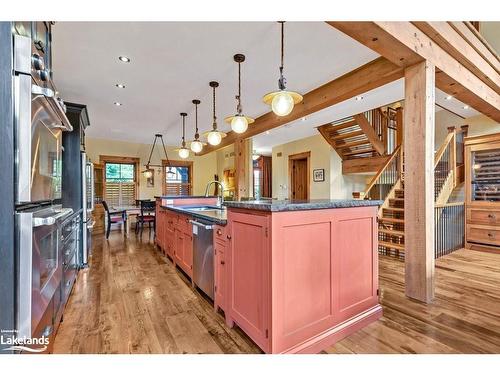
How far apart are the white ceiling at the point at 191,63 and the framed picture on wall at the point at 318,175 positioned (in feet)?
6.85

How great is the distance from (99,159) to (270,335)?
7.91 m

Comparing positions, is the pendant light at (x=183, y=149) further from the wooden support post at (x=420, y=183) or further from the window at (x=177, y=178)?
the wooden support post at (x=420, y=183)

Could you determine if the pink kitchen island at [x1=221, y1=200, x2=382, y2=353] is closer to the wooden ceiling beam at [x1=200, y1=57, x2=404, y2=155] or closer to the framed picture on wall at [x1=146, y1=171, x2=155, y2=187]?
the wooden ceiling beam at [x1=200, y1=57, x2=404, y2=155]

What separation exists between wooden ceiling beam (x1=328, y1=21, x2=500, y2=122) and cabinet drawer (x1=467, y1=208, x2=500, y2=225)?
83.5 inches

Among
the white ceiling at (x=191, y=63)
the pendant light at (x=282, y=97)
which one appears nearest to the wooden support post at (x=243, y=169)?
the white ceiling at (x=191, y=63)

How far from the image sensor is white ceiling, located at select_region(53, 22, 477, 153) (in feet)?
7.82

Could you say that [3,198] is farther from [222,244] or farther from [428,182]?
[428,182]

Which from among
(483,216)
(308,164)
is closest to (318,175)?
(308,164)

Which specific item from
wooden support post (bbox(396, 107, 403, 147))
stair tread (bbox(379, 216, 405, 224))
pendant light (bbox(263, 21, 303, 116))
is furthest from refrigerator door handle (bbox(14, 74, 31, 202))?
wooden support post (bbox(396, 107, 403, 147))

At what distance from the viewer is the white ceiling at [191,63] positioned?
7.82 ft

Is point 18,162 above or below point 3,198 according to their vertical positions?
above
